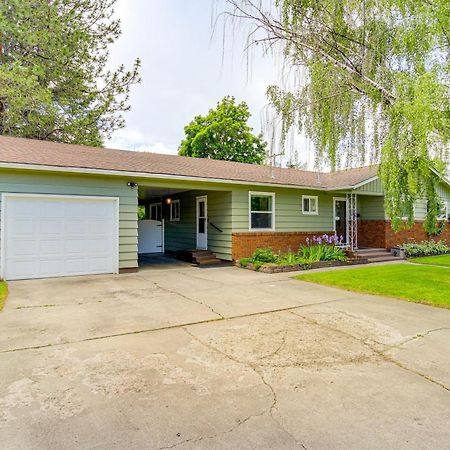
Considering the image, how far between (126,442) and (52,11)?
51.0 feet

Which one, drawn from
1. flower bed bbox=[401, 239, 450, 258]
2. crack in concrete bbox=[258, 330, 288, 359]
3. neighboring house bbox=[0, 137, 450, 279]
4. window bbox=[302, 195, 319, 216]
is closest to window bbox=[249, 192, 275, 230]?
neighboring house bbox=[0, 137, 450, 279]

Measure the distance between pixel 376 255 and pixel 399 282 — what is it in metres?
5.71

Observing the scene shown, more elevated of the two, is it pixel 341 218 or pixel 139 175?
pixel 139 175

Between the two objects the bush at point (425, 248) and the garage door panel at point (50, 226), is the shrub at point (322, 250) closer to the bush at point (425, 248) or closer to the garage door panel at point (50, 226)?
the bush at point (425, 248)

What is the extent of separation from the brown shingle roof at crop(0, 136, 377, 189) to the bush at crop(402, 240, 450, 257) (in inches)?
141

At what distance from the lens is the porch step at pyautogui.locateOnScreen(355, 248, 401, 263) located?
42.3 ft

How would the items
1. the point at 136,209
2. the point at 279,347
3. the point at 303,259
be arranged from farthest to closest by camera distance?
the point at 303,259 → the point at 136,209 → the point at 279,347

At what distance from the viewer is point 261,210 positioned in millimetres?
12117

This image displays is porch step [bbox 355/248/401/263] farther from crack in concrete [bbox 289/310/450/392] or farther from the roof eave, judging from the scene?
crack in concrete [bbox 289/310/450/392]

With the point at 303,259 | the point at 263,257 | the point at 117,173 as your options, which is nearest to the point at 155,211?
the point at 263,257

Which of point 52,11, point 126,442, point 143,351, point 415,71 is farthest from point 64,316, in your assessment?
point 52,11

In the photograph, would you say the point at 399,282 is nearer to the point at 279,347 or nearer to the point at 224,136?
the point at 279,347

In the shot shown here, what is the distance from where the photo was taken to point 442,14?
464 centimetres

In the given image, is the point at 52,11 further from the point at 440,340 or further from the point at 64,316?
the point at 440,340
